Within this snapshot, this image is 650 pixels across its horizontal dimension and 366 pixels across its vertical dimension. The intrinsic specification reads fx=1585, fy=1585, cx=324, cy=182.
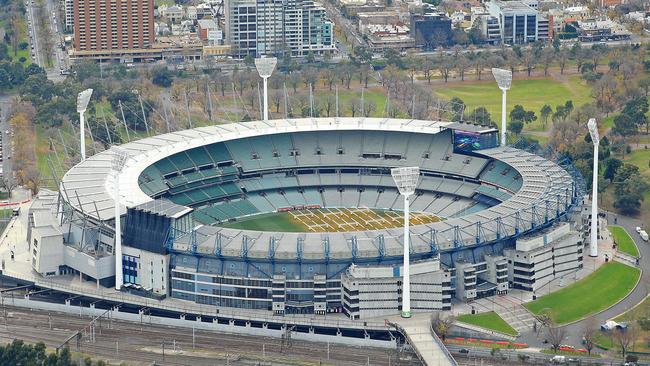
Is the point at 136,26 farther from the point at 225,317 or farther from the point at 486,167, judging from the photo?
the point at 225,317

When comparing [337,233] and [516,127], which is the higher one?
[337,233]

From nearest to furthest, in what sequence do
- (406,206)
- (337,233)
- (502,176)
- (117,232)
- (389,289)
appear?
1. (406,206)
2. (389,289)
3. (117,232)
4. (337,233)
5. (502,176)

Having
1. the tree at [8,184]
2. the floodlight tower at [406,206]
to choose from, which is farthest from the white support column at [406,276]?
the tree at [8,184]

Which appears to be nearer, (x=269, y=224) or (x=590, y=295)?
(x=590, y=295)

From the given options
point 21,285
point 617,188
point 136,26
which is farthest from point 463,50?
point 21,285

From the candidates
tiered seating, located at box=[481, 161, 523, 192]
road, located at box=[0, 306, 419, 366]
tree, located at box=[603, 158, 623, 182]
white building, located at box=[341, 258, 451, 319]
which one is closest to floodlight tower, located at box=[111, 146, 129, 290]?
road, located at box=[0, 306, 419, 366]

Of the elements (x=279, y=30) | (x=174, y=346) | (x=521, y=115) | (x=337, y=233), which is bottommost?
(x=174, y=346)

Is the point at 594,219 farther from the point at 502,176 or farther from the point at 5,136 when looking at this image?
the point at 5,136

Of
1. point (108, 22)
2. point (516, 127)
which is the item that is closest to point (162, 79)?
point (108, 22)
